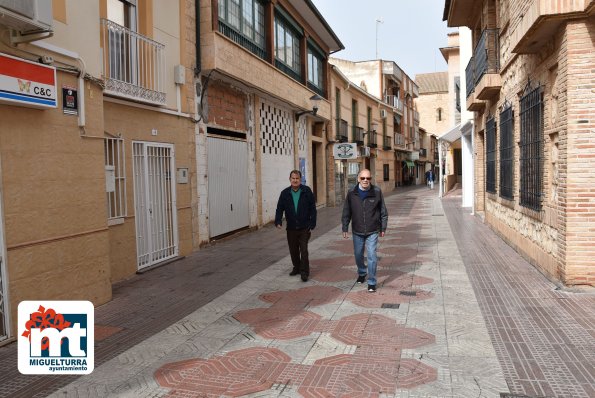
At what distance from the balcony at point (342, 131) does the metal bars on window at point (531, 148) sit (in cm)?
1574

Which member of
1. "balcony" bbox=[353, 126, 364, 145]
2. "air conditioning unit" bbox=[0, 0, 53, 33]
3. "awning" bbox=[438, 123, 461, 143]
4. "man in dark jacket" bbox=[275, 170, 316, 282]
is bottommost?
"man in dark jacket" bbox=[275, 170, 316, 282]

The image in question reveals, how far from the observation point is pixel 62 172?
19.9 ft

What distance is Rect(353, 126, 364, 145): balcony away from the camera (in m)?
29.7

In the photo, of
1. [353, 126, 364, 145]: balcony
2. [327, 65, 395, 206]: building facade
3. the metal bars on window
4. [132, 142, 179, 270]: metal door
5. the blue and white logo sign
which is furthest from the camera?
[353, 126, 364, 145]: balcony

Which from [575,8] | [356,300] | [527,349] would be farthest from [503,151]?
[527,349]

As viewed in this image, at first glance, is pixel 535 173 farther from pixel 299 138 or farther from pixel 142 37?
pixel 299 138

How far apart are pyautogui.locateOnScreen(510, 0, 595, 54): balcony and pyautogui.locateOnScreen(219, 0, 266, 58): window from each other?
7114 millimetres

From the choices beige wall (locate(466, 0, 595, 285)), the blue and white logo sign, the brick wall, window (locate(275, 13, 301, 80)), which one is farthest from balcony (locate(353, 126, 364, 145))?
the blue and white logo sign

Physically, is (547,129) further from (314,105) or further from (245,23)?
(314,105)

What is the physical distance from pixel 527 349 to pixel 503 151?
26.0 ft

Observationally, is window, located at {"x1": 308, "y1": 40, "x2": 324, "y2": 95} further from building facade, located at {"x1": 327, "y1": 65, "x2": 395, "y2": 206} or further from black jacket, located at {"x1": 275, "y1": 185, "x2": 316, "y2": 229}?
black jacket, located at {"x1": 275, "y1": 185, "x2": 316, "y2": 229}

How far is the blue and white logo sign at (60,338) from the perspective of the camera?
12.0ft

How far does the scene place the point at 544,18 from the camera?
6703 millimetres

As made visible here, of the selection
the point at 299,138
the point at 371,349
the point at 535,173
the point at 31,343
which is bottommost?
the point at 371,349
